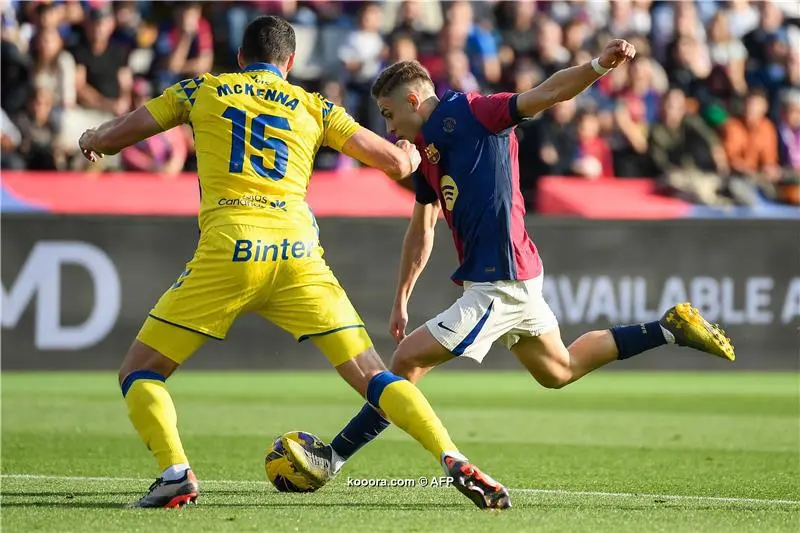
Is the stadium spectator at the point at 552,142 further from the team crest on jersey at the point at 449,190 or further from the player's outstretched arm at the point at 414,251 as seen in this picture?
the team crest on jersey at the point at 449,190

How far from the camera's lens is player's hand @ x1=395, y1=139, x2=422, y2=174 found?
661 centimetres

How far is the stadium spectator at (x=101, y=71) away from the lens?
632 inches

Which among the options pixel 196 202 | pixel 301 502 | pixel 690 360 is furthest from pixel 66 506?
pixel 690 360

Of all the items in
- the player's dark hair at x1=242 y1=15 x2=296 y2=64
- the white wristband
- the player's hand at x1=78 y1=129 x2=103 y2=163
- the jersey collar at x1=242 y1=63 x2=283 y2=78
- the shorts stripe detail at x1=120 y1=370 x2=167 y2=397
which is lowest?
the shorts stripe detail at x1=120 y1=370 x2=167 y2=397

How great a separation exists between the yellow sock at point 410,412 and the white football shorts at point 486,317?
1.65 ft

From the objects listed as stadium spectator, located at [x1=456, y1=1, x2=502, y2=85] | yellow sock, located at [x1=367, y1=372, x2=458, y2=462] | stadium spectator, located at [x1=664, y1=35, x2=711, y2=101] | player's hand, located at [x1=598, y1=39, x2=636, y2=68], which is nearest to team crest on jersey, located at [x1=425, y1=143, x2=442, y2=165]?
player's hand, located at [x1=598, y1=39, x2=636, y2=68]

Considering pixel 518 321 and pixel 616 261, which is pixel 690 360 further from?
pixel 518 321

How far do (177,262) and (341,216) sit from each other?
1.86m

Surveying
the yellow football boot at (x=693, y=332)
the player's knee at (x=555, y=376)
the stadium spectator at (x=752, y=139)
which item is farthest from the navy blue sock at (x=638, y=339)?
the stadium spectator at (x=752, y=139)

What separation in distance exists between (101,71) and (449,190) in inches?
398

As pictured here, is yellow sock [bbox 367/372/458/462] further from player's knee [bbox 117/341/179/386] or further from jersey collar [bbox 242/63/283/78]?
jersey collar [bbox 242/63/283/78]

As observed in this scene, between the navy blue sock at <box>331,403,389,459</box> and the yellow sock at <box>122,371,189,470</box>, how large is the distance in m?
1.06

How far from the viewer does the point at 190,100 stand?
6543 millimetres

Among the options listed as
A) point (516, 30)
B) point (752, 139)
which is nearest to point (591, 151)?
point (516, 30)
